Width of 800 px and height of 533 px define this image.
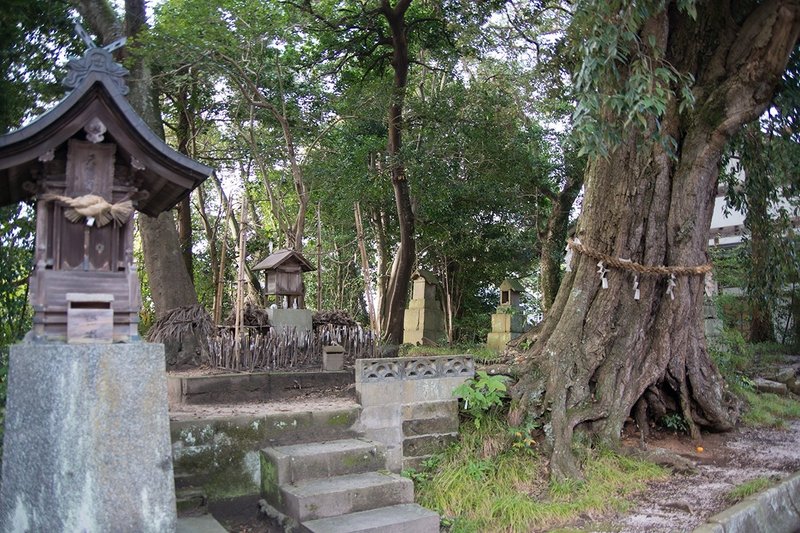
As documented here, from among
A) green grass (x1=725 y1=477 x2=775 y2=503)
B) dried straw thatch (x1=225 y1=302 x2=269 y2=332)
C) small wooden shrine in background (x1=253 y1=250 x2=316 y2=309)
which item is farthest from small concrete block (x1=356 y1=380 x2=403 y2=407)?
small wooden shrine in background (x1=253 y1=250 x2=316 y2=309)

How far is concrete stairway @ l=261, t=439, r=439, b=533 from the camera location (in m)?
5.08

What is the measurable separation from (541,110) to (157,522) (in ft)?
44.1

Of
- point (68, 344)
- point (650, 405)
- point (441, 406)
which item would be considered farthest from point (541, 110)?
point (68, 344)

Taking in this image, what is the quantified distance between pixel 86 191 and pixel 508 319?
39.9ft

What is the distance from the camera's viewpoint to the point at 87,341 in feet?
13.7

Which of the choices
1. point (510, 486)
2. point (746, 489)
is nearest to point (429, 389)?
point (510, 486)

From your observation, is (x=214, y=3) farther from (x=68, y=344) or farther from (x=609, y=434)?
(x=609, y=434)

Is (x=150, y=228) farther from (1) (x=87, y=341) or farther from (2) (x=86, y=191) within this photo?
(1) (x=87, y=341)

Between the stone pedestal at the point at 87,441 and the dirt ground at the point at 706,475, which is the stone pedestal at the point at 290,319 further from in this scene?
the stone pedestal at the point at 87,441

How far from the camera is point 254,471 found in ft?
18.8

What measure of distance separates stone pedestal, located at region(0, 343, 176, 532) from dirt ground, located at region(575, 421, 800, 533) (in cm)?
351

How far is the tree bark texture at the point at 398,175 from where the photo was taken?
13.4 m

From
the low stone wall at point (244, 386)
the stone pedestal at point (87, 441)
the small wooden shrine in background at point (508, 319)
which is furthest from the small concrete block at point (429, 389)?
the small wooden shrine in background at point (508, 319)

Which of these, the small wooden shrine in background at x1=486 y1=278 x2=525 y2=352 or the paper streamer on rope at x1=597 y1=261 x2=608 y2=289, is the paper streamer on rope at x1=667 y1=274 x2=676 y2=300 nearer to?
the paper streamer on rope at x1=597 y1=261 x2=608 y2=289
